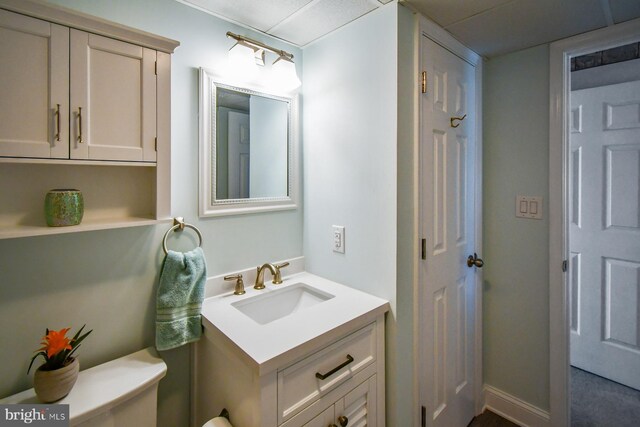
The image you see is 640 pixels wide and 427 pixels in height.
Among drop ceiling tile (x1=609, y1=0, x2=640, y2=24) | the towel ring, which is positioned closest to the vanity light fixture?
the towel ring

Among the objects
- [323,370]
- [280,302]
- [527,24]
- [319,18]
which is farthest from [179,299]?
[527,24]

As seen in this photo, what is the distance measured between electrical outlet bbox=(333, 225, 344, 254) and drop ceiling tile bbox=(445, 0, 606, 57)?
110 centimetres

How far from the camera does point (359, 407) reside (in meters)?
1.29

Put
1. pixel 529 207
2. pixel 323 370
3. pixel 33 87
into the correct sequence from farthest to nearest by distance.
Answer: pixel 529 207, pixel 323 370, pixel 33 87

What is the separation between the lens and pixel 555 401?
1.72 m

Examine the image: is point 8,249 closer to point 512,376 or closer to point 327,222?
point 327,222

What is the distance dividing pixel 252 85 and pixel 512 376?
219 centimetres

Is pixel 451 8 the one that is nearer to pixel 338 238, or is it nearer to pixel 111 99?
pixel 338 238

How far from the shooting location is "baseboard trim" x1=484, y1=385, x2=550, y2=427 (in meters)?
1.79

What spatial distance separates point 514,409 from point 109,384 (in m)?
2.09

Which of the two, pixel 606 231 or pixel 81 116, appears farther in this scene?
pixel 606 231

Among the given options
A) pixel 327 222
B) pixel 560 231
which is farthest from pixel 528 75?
pixel 327 222

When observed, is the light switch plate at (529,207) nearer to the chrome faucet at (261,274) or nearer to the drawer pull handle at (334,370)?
the drawer pull handle at (334,370)

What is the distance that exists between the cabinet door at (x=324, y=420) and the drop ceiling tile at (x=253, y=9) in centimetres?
160
